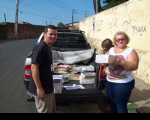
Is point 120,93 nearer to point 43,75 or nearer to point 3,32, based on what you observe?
point 43,75

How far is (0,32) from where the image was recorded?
948 inches

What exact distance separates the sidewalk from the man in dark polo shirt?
7.51 ft

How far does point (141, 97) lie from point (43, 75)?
3.09 metres

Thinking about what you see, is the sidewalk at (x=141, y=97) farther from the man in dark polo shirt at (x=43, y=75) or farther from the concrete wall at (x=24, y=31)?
the concrete wall at (x=24, y=31)

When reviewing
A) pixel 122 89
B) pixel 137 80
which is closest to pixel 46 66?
pixel 122 89

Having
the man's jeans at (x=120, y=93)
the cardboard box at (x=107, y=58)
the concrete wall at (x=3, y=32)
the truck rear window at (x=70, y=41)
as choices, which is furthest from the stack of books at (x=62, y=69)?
the concrete wall at (x=3, y=32)

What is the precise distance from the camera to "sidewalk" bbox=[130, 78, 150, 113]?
3440 mm

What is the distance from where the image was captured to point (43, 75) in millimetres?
2020

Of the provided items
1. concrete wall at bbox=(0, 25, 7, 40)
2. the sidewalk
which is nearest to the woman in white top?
the sidewalk

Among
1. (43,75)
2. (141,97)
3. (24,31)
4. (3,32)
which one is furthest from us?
(24,31)

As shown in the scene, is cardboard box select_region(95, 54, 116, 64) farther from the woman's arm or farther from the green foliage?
the green foliage

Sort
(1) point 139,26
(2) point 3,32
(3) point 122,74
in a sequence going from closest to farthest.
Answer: (3) point 122,74 → (1) point 139,26 → (2) point 3,32

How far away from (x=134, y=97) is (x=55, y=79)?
2345 millimetres

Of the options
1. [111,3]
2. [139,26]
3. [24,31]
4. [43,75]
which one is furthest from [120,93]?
[24,31]
